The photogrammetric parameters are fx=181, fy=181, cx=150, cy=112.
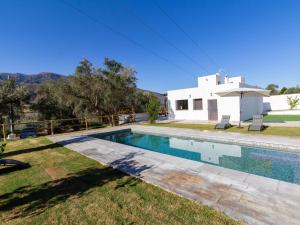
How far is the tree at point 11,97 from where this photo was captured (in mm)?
15359

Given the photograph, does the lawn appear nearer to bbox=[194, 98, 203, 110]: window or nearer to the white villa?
the white villa

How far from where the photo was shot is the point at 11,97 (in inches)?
613

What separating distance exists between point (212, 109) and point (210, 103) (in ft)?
1.78

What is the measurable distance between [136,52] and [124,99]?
683 centimetres

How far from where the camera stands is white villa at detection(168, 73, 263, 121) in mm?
14203

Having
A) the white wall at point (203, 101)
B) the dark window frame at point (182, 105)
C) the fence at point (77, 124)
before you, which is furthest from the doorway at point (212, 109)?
the fence at point (77, 124)

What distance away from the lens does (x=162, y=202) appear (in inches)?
128

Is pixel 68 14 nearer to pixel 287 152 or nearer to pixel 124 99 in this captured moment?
pixel 124 99

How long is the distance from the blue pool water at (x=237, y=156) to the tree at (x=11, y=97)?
12422 millimetres

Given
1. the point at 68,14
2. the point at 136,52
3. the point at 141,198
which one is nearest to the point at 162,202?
the point at 141,198

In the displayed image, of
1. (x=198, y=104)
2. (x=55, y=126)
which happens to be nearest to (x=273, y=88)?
(x=198, y=104)

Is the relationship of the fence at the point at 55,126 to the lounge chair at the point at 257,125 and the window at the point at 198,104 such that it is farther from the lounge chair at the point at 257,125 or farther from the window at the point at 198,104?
the lounge chair at the point at 257,125

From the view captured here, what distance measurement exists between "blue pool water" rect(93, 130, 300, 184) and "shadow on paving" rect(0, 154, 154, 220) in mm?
3252

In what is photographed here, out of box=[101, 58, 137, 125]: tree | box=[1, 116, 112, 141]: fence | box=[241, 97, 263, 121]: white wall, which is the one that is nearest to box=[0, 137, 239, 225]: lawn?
box=[1, 116, 112, 141]: fence
